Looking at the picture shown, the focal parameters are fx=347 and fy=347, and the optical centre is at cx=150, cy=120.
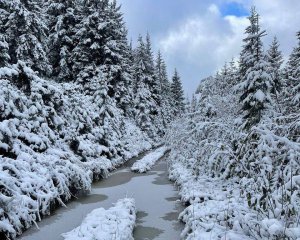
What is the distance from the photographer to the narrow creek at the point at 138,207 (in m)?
8.17

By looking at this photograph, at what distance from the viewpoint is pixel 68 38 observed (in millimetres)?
27453

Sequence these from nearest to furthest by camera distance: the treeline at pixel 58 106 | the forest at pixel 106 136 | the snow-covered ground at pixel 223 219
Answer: the snow-covered ground at pixel 223 219 < the forest at pixel 106 136 < the treeline at pixel 58 106

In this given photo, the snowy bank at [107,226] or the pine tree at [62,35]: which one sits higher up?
the pine tree at [62,35]

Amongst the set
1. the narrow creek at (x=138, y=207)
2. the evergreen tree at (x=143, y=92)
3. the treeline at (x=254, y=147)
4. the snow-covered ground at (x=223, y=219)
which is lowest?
the narrow creek at (x=138, y=207)

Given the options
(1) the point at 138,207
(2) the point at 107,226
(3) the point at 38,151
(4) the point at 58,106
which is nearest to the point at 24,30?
(4) the point at 58,106

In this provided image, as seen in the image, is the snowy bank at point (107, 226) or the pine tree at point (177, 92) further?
the pine tree at point (177, 92)

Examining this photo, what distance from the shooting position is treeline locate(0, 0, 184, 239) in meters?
9.17

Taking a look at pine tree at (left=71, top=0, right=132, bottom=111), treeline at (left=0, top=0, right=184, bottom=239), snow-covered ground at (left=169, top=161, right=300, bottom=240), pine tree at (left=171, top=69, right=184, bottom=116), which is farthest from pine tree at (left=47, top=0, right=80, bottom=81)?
pine tree at (left=171, top=69, right=184, bottom=116)

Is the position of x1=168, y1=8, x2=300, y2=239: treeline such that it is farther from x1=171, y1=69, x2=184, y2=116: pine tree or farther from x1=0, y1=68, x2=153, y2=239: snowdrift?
x1=171, y1=69, x2=184, y2=116: pine tree

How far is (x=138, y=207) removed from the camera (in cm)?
1067

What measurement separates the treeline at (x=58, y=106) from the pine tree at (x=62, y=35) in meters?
0.08

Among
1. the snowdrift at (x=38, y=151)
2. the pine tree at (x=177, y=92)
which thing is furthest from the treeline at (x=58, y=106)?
the pine tree at (x=177, y=92)

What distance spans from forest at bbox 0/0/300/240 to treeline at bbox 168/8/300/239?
0.11 ft

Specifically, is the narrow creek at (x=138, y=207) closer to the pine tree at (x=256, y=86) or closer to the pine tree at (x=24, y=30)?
the pine tree at (x=256, y=86)
